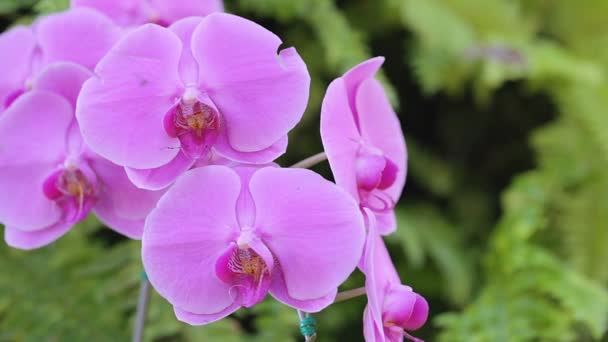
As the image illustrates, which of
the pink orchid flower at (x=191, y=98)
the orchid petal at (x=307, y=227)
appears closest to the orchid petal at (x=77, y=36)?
the pink orchid flower at (x=191, y=98)

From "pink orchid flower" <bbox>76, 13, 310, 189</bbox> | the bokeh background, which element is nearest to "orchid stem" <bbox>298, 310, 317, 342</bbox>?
"pink orchid flower" <bbox>76, 13, 310, 189</bbox>

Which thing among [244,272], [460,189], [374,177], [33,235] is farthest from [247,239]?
Answer: [460,189]

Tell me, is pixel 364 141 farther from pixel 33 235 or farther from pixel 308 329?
pixel 33 235

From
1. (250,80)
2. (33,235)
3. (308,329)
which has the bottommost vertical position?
(33,235)

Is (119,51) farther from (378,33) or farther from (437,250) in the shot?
(378,33)

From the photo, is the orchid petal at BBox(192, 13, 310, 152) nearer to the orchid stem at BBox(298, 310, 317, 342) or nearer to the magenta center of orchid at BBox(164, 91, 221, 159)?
the magenta center of orchid at BBox(164, 91, 221, 159)

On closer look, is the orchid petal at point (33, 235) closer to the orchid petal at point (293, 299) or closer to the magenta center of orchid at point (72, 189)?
the magenta center of orchid at point (72, 189)

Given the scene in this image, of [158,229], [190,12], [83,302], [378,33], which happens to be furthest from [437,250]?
[158,229]
